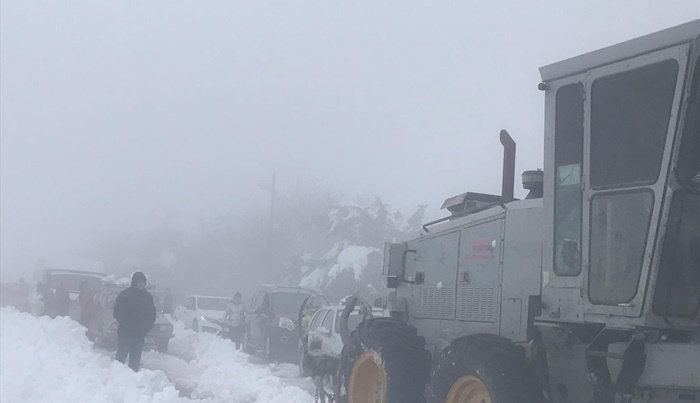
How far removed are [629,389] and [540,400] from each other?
0.91 m

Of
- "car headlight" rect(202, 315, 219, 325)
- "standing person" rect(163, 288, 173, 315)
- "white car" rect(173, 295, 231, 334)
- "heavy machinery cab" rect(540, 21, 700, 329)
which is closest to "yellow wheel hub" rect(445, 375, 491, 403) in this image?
"heavy machinery cab" rect(540, 21, 700, 329)

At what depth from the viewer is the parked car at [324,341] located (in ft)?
39.5

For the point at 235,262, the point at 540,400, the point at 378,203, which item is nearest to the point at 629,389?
the point at 540,400

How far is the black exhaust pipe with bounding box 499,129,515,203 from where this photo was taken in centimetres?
925

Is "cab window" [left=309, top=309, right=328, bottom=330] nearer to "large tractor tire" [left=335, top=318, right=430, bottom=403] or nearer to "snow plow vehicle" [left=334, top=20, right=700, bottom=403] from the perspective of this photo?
"large tractor tire" [left=335, top=318, right=430, bottom=403]

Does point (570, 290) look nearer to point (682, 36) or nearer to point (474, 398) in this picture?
point (474, 398)

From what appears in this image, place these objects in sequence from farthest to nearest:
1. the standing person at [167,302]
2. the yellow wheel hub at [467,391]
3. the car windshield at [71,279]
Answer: the car windshield at [71,279]
the standing person at [167,302]
the yellow wheel hub at [467,391]

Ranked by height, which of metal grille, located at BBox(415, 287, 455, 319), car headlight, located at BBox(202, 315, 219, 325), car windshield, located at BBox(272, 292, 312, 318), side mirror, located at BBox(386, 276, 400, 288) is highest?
side mirror, located at BBox(386, 276, 400, 288)

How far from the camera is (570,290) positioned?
6.73 m

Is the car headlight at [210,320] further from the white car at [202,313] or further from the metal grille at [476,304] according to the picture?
the metal grille at [476,304]

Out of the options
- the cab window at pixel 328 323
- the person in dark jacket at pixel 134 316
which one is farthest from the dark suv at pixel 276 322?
the person in dark jacket at pixel 134 316

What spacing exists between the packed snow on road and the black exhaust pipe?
16.6ft

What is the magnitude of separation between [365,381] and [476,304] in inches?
68.7

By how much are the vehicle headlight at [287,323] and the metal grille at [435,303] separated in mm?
11722
